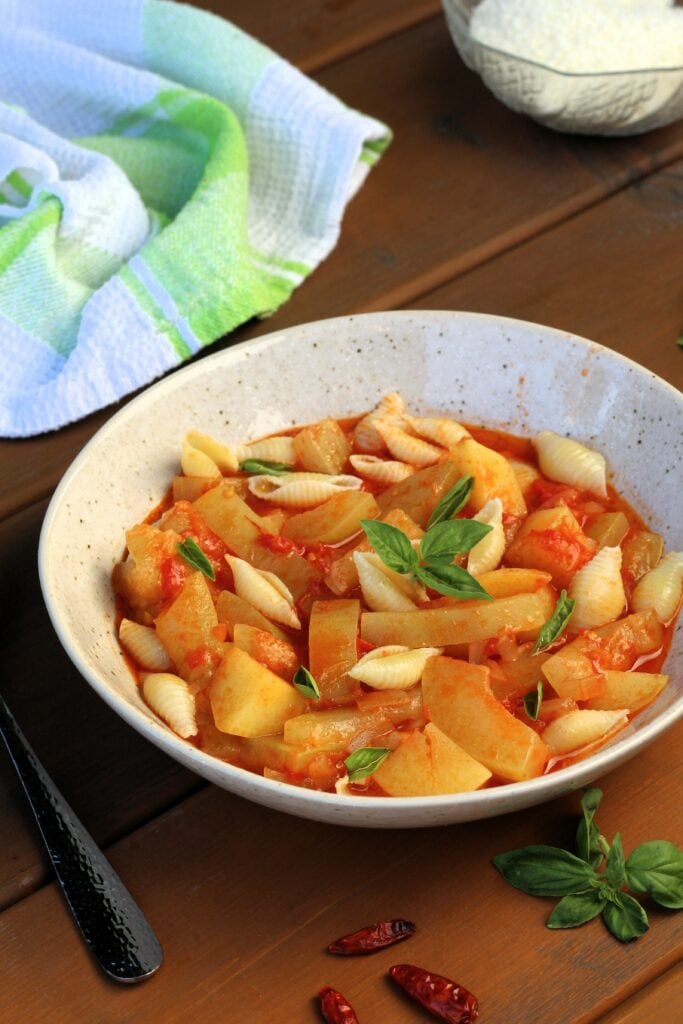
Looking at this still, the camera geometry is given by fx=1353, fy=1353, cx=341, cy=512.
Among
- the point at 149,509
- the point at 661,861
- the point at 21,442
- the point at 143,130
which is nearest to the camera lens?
the point at 661,861

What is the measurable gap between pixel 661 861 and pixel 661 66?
62.2 inches

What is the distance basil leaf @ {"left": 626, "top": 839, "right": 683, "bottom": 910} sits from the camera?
5.06 ft

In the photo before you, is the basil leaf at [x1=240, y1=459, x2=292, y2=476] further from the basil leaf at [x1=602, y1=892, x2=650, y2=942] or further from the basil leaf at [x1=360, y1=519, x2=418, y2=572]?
the basil leaf at [x1=602, y1=892, x2=650, y2=942]

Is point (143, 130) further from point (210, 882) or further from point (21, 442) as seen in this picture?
point (210, 882)

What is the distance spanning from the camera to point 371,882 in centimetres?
160

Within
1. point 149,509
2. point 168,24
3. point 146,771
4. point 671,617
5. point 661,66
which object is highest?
point 661,66

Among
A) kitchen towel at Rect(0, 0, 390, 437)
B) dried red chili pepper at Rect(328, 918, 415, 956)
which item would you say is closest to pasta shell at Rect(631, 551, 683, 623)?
dried red chili pepper at Rect(328, 918, 415, 956)

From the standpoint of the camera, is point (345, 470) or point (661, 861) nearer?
point (661, 861)

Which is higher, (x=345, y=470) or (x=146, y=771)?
(x=345, y=470)

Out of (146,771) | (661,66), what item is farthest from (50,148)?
(146,771)

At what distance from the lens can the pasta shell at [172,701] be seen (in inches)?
62.6

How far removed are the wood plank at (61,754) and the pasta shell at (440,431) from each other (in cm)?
62

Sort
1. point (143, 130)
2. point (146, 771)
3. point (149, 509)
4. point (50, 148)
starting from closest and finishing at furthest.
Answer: point (146, 771), point (149, 509), point (50, 148), point (143, 130)

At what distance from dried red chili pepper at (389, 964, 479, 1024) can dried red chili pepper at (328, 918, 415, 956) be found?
0.14 feet
